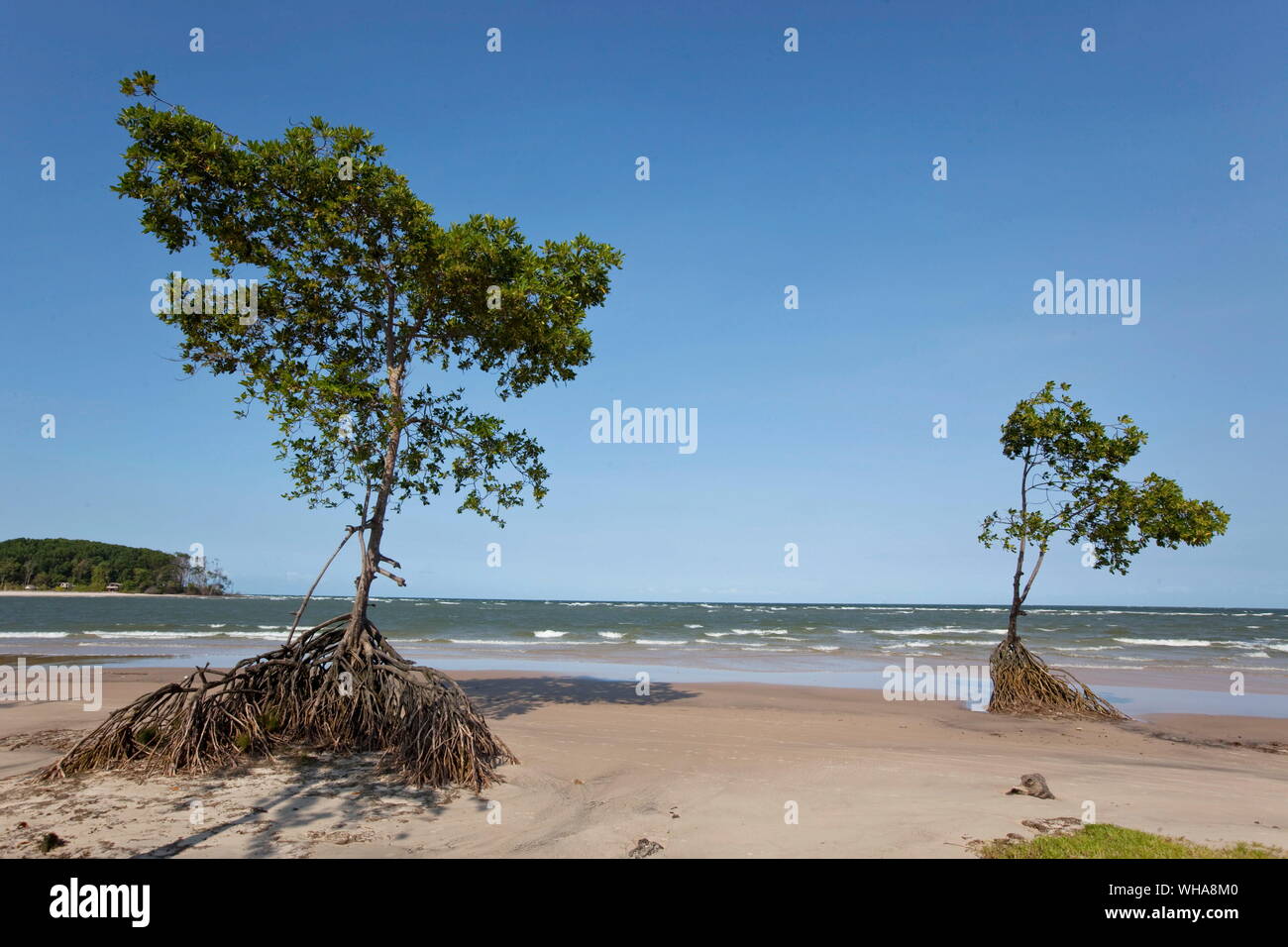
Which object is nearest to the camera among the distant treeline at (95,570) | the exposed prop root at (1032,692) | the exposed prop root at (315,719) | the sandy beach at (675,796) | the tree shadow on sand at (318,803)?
the tree shadow on sand at (318,803)

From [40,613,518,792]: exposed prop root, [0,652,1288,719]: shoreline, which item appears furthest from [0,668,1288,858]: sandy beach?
[0,652,1288,719]: shoreline

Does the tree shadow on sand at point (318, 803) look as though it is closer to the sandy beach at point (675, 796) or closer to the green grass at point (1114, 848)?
the sandy beach at point (675, 796)

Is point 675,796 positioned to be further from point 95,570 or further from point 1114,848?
point 95,570

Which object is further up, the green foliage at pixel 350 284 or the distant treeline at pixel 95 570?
the green foliage at pixel 350 284

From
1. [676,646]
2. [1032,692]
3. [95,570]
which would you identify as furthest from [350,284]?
[95,570]

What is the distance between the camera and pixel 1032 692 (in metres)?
16.6

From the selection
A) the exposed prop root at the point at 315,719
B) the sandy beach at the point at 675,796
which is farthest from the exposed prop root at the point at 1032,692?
the exposed prop root at the point at 315,719

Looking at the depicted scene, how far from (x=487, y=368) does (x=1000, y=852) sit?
1058cm

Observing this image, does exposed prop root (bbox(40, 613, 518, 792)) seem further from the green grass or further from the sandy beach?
the green grass

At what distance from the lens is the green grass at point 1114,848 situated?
5.87 metres

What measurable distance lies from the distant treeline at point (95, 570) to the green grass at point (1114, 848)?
14832 cm

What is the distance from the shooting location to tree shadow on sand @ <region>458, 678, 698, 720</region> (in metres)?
15.7
